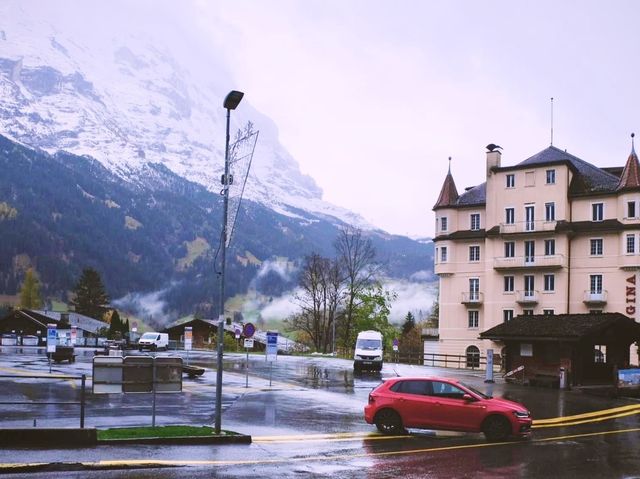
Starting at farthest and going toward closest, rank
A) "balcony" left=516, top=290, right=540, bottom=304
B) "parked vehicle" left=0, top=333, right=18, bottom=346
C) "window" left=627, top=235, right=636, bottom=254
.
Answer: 1. "parked vehicle" left=0, top=333, right=18, bottom=346
2. "balcony" left=516, top=290, right=540, bottom=304
3. "window" left=627, top=235, right=636, bottom=254

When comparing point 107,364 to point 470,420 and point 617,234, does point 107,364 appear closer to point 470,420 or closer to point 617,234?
point 470,420

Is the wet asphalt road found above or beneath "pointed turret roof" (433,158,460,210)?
beneath

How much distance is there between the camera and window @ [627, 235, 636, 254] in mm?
68000

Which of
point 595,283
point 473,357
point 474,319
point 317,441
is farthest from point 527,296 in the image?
point 317,441

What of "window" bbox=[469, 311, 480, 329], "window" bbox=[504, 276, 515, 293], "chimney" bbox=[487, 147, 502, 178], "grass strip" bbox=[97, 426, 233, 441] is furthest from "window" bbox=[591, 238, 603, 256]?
"grass strip" bbox=[97, 426, 233, 441]

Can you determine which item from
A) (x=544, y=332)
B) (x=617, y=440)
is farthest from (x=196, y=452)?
(x=544, y=332)

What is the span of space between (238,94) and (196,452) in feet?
29.7

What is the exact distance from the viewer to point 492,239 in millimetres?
75312

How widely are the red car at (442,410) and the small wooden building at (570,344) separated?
2204cm

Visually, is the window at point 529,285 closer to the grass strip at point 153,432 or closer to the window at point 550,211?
the window at point 550,211

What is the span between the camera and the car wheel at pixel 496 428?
20.9 metres

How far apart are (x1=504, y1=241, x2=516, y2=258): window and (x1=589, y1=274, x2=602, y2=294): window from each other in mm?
7600

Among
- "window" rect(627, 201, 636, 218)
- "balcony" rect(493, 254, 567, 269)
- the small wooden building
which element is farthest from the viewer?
"balcony" rect(493, 254, 567, 269)

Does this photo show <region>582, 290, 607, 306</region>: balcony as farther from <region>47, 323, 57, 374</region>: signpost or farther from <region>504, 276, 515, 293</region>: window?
<region>47, 323, 57, 374</region>: signpost
